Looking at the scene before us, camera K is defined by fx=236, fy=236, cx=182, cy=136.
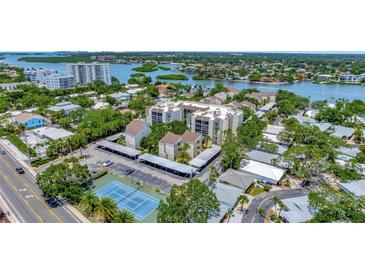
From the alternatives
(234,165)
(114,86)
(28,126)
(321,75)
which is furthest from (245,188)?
(321,75)

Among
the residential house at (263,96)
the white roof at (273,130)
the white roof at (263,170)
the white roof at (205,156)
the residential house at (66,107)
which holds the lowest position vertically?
the white roof at (263,170)

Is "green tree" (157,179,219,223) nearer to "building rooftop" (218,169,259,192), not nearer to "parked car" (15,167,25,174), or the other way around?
"building rooftop" (218,169,259,192)

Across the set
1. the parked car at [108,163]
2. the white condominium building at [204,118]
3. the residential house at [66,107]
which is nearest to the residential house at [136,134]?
the parked car at [108,163]

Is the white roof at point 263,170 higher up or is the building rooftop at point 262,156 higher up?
the building rooftop at point 262,156

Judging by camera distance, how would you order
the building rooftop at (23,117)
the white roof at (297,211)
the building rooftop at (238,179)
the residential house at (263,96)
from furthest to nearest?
the residential house at (263,96) → the building rooftop at (23,117) → the building rooftop at (238,179) → the white roof at (297,211)

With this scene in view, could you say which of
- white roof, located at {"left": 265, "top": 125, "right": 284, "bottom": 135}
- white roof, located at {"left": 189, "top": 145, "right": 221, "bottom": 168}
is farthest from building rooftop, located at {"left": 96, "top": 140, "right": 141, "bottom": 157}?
white roof, located at {"left": 265, "top": 125, "right": 284, "bottom": 135}

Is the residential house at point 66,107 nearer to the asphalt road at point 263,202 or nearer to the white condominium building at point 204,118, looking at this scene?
the white condominium building at point 204,118
